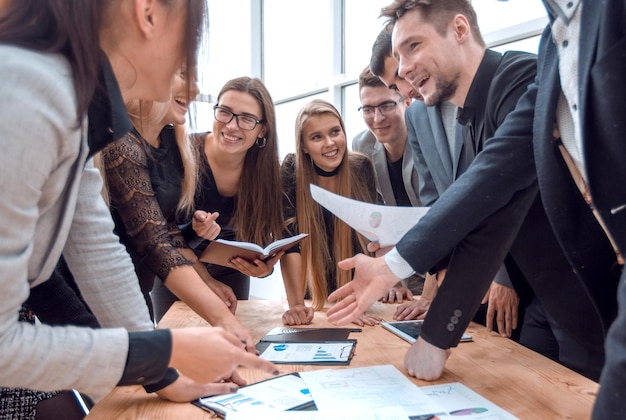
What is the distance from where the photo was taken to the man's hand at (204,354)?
727mm

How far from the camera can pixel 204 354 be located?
0.74 metres

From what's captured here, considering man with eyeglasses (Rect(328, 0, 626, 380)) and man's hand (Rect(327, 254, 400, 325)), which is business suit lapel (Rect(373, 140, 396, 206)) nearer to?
man with eyeglasses (Rect(328, 0, 626, 380))

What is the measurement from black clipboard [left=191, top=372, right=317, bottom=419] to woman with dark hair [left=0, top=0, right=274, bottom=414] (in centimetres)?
16

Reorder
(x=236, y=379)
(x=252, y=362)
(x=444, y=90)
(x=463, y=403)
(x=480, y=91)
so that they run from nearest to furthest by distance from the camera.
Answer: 1. (x=252, y=362)
2. (x=463, y=403)
3. (x=236, y=379)
4. (x=480, y=91)
5. (x=444, y=90)

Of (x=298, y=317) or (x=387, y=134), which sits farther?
(x=387, y=134)

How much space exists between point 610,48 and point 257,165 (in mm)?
1598

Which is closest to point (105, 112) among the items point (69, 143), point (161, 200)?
point (69, 143)

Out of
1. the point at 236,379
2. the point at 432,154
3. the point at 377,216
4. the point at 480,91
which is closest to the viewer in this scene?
the point at 236,379

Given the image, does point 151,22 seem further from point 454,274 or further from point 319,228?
point 319,228

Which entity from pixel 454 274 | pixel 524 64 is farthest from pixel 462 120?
pixel 454 274

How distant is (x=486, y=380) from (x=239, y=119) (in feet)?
4.82

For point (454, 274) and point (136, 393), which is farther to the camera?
point (454, 274)

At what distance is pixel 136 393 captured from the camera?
40.4 inches

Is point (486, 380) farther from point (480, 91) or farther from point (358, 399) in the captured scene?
point (480, 91)
